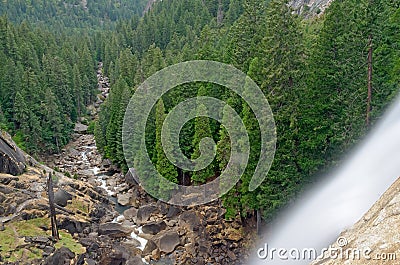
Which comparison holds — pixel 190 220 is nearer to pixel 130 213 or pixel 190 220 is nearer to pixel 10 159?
pixel 130 213

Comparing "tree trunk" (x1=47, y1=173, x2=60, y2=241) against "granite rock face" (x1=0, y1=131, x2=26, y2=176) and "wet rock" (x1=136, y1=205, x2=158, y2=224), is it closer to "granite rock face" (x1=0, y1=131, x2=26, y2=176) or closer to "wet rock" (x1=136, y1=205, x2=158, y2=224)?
"wet rock" (x1=136, y1=205, x2=158, y2=224)

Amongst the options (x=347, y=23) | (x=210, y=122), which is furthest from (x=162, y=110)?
(x=347, y=23)

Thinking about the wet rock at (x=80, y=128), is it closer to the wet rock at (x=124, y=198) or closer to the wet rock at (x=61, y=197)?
the wet rock at (x=124, y=198)

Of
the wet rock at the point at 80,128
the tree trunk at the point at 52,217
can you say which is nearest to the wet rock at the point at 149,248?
the tree trunk at the point at 52,217

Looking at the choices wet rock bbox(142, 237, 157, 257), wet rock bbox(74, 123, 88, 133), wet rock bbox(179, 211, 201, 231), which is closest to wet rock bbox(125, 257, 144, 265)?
wet rock bbox(142, 237, 157, 257)

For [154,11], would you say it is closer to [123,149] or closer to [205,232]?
[123,149]

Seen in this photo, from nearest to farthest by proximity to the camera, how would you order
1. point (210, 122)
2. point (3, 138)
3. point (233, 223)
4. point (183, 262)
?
point (183, 262)
point (233, 223)
point (210, 122)
point (3, 138)
